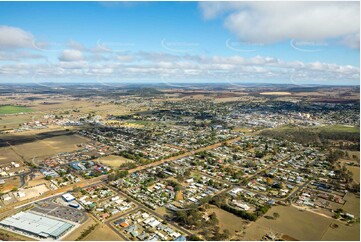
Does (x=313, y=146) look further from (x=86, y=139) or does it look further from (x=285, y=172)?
Result: (x=86, y=139)

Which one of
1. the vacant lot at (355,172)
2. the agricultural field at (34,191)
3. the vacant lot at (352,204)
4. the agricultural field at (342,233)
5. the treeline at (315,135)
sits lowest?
the agricultural field at (342,233)

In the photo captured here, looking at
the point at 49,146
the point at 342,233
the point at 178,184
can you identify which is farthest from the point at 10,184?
the point at 342,233

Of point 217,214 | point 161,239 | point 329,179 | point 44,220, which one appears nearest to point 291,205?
point 217,214

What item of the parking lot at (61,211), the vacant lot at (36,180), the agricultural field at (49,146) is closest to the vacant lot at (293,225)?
the parking lot at (61,211)

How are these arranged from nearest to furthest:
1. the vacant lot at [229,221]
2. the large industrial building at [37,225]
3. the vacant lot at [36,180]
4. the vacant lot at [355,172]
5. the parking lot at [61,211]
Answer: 1. the large industrial building at [37,225]
2. the vacant lot at [229,221]
3. the parking lot at [61,211]
4. the vacant lot at [36,180]
5. the vacant lot at [355,172]

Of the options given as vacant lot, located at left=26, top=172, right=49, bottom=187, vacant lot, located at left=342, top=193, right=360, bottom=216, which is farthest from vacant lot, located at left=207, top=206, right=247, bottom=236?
vacant lot, located at left=26, top=172, right=49, bottom=187

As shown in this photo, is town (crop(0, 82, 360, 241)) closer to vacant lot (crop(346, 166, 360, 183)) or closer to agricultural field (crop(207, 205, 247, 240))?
agricultural field (crop(207, 205, 247, 240))

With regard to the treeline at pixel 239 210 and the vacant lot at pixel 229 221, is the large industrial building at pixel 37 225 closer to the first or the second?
the vacant lot at pixel 229 221
